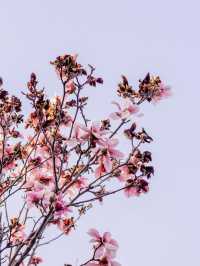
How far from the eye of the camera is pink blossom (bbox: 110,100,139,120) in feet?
15.0

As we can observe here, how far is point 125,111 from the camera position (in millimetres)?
4605

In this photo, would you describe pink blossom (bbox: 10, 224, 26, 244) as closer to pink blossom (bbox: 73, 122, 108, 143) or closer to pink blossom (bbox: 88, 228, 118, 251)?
pink blossom (bbox: 88, 228, 118, 251)

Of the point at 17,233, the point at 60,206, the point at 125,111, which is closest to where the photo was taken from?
A: the point at 60,206

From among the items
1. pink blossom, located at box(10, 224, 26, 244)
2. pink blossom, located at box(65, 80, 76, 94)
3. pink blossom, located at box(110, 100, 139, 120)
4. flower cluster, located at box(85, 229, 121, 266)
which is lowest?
flower cluster, located at box(85, 229, 121, 266)

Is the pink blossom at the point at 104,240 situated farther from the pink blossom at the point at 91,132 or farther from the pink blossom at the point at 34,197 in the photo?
the pink blossom at the point at 91,132

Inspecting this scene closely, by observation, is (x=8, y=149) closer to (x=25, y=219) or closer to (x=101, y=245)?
(x=25, y=219)

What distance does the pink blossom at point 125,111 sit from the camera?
459cm

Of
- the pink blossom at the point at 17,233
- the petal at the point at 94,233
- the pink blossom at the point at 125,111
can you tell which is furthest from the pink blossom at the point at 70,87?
the pink blossom at the point at 17,233

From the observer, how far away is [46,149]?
5.61 m

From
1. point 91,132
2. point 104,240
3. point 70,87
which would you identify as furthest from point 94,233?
point 70,87

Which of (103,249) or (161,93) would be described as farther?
(161,93)

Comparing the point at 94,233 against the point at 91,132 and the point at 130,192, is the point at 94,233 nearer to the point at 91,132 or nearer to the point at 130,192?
the point at 130,192

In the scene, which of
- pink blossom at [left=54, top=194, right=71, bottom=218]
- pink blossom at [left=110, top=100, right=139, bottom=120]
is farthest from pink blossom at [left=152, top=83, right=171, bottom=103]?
pink blossom at [left=54, top=194, right=71, bottom=218]

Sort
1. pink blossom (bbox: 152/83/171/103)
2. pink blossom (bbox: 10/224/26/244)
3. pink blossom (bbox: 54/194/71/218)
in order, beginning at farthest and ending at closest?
pink blossom (bbox: 10/224/26/244)
pink blossom (bbox: 152/83/171/103)
pink blossom (bbox: 54/194/71/218)
